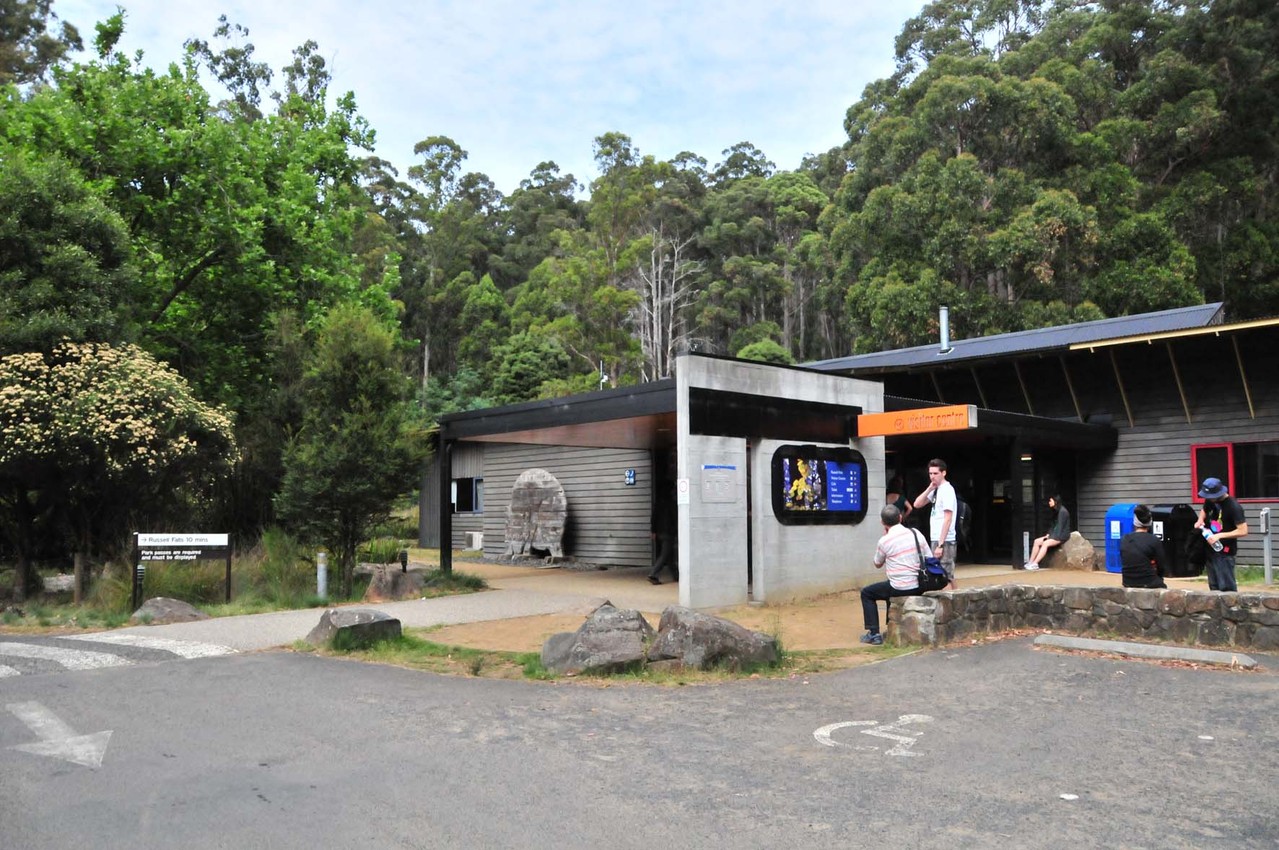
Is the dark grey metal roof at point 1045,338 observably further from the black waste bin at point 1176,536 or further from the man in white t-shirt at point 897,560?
the man in white t-shirt at point 897,560

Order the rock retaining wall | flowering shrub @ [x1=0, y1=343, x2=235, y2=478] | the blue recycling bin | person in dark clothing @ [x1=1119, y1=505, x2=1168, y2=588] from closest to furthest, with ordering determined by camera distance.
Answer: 1. the rock retaining wall
2. person in dark clothing @ [x1=1119, y1=505, x2=1168, y2=588]
3. flowering shrub @ [x1=0, y1=343, x2=235, y2=478]
4. the blue recycling bin

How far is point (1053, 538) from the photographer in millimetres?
17797

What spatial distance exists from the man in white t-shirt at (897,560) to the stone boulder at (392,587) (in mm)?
7554

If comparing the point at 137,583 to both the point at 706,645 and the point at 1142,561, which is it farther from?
the point at 1142,561

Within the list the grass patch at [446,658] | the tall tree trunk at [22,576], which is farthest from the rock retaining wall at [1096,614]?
the tall tree trunk at [22,576]

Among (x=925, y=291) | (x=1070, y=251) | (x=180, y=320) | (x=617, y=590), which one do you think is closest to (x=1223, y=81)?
(x=1070, y=251)

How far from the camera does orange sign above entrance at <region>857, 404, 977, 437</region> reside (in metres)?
13.7

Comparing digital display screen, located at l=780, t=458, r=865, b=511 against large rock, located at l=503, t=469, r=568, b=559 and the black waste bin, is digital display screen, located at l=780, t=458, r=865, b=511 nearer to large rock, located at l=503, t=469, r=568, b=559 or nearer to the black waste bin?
the black waste bin

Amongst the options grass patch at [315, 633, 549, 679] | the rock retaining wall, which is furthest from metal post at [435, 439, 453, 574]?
the rock retaining wall

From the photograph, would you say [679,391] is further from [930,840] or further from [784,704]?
[930,840]

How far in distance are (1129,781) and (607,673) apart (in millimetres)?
4268

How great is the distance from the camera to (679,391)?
40.3 ft

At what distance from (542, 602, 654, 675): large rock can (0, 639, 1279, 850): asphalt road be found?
0.41 meters

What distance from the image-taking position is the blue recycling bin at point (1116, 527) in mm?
16656
